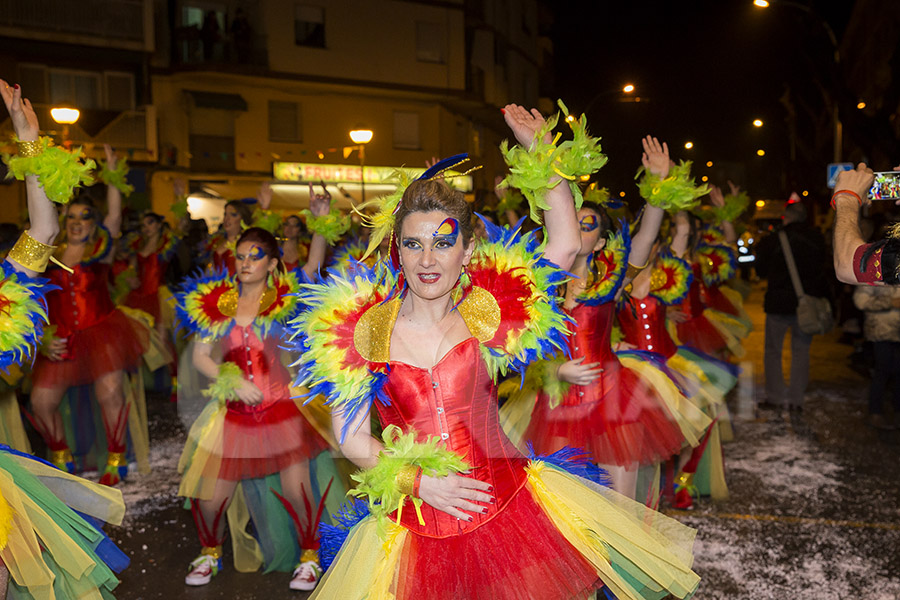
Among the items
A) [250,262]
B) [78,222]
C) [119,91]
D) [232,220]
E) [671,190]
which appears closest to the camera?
[671,190]

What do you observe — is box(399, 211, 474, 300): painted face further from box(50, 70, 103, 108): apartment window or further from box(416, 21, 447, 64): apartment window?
box(416, 21, 447, 64): apartment window

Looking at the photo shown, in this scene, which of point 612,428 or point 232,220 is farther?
point 232,220

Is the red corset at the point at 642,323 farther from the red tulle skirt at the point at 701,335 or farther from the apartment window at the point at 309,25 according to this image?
the apartment window at the point at 309,25

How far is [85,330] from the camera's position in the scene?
6.56m

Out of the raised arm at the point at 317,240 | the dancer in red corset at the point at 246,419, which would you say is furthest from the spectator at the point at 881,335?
the dancer in red corset at the point at 246,419

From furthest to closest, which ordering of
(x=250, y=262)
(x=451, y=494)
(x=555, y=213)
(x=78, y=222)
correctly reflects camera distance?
(x=78, y=222)
(x=250, y=262)
(x=555, y=213)
(x=451, y=494)

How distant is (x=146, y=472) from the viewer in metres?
6.68

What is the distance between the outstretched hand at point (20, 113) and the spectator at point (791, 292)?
7.29 metres

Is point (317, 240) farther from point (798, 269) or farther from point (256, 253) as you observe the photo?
point (798, 269)

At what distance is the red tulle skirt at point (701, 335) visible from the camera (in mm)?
8016

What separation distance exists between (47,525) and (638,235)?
327cm

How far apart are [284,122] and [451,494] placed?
23914mm

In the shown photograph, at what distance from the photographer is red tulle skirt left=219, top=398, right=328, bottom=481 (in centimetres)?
464

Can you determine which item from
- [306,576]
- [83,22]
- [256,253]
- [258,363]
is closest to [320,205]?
[256,253]
